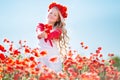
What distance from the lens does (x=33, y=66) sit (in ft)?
14.7

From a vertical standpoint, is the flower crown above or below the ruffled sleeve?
above

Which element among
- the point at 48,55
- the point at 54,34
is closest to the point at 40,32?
the point at 54,34

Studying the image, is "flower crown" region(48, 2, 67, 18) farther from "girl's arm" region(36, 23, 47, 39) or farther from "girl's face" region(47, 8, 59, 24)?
"girl's arm" region(36, 23, 47, 39)

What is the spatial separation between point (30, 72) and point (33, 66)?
95 millimetres

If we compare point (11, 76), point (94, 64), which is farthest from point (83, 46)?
point (11, 76)

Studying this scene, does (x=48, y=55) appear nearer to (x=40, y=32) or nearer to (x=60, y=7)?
(x=40, y=32)

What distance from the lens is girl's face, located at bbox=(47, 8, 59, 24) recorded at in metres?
5.17

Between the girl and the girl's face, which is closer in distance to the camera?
the girl

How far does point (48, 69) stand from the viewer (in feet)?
14.8

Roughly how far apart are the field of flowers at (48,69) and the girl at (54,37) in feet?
0.38

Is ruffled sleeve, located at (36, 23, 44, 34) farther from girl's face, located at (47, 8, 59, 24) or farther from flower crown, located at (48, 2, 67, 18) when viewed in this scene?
flower crown, located at (48, 2, 67, 18)

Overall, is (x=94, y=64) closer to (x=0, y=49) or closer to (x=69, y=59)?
(x=69, y=59)

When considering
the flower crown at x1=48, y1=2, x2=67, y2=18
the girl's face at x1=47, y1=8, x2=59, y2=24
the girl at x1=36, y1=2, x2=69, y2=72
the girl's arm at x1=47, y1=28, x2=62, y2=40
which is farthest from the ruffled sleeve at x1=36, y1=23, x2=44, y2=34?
the flower crown at x1=48, y1=2, x2=67, y2=18

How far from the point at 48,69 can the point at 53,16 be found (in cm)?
88
